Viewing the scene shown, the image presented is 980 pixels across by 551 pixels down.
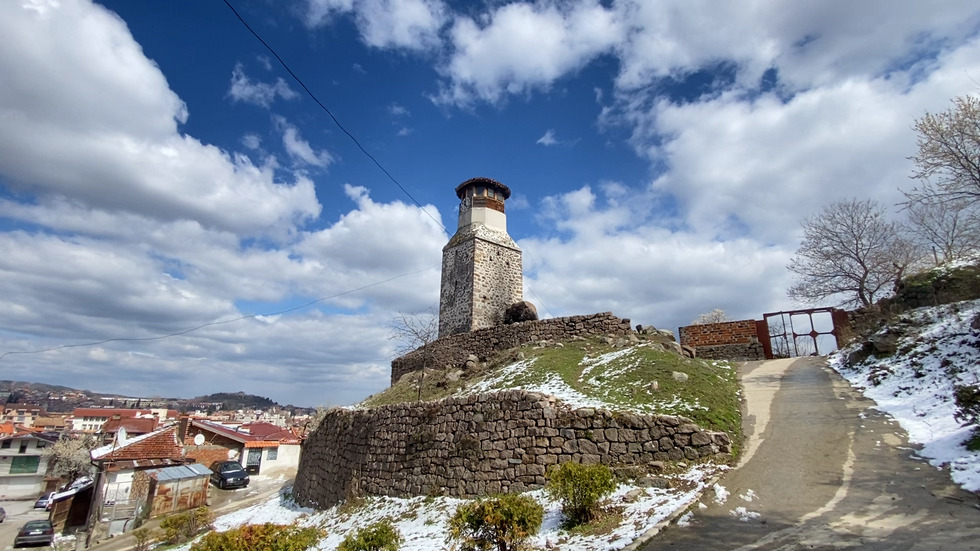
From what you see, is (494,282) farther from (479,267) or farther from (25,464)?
(25,464)

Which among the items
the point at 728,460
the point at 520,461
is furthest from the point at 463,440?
the point at 728,460

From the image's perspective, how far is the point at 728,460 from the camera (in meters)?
8.56

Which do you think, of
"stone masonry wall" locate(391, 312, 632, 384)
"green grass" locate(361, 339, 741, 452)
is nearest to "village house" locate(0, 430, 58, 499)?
"stone masonry wall" locate(391, 312, 632, 384)

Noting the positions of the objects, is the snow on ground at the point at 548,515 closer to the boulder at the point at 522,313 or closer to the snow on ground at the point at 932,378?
the snow on ground at the point at 932,378

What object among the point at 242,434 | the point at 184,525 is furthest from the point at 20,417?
the point at 184,525

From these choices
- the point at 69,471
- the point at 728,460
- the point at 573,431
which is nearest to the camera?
the point at 728,460

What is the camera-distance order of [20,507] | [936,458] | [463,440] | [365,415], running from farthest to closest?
[20,507], [365,415], [463,440], [936,458]

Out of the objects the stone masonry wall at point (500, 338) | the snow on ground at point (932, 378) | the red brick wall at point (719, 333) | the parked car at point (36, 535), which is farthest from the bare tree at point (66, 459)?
the snow on ground at point (932, 378)

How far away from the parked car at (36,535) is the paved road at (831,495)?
31997mm

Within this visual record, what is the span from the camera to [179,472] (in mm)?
25422

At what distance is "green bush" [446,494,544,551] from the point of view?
21.1ft

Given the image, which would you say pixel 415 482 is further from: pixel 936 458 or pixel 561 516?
pixel 936 458

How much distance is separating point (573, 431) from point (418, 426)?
4.83 metres

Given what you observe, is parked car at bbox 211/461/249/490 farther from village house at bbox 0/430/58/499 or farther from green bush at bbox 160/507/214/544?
village house at bbox 0/430/58/499
